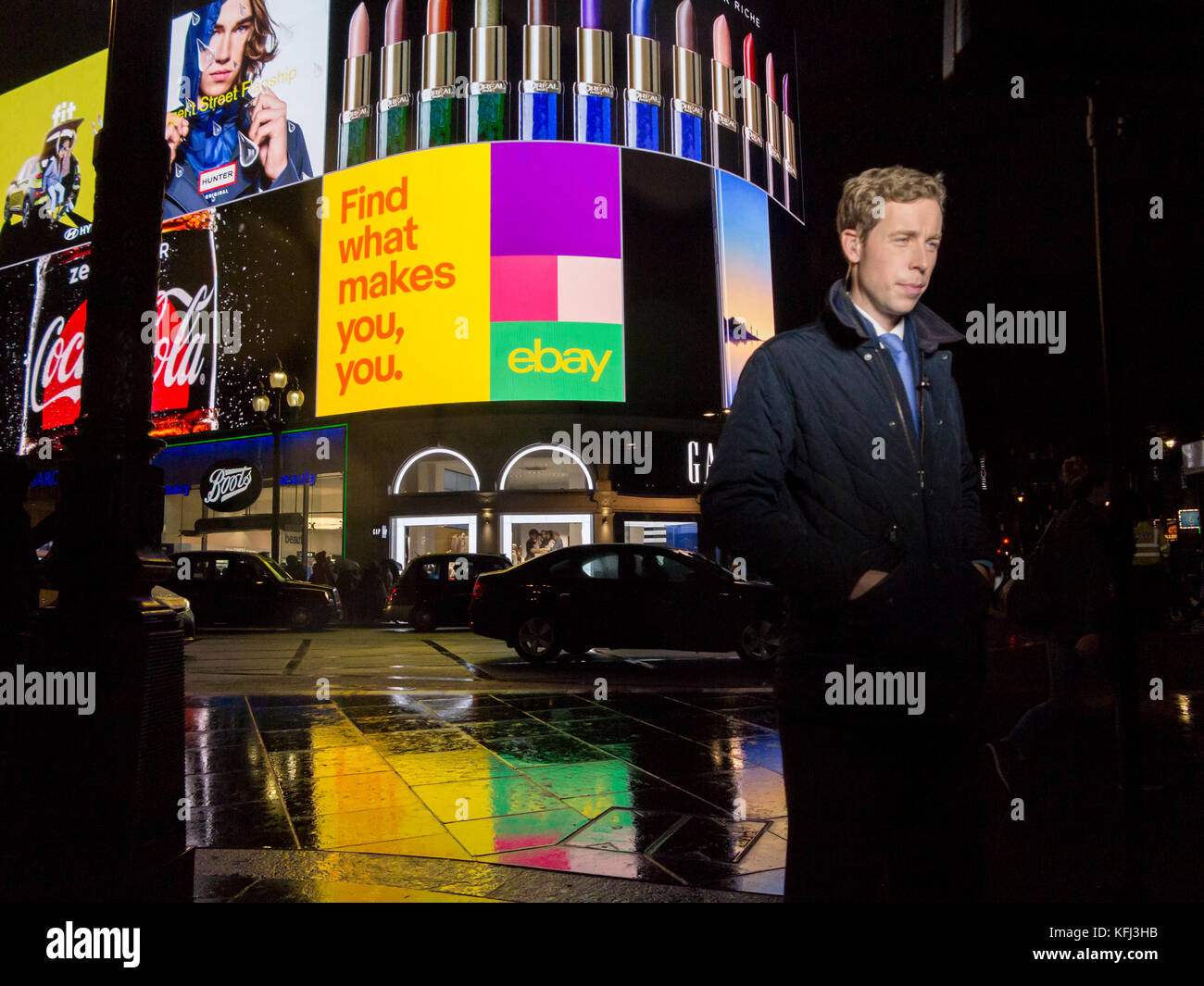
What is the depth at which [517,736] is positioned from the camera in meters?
6.86

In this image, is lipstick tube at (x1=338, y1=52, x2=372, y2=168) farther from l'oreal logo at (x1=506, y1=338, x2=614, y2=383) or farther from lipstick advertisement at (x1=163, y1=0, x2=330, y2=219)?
l'oreal logo at (x1=506, y1=338, x2=614, y2=383)

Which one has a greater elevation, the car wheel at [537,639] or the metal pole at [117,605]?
the metal pole at [117,605]

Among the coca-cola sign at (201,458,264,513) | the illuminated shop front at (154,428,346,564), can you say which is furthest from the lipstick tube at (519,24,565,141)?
the coca-cola sign at (201,458,264,513)

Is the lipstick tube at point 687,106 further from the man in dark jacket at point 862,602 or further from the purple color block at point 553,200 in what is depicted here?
the man in dark jacket at point 862,602

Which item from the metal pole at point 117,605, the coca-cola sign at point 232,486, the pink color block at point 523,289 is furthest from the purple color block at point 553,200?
the metal pole at point 117,605

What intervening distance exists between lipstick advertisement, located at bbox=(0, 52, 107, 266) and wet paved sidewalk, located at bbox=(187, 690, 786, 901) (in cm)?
3759

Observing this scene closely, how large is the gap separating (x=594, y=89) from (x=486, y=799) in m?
24.2

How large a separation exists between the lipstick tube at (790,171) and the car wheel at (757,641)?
880 inches

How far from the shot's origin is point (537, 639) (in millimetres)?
12195

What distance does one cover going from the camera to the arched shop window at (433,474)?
81.7 ft

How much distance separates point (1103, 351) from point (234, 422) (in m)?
28.5

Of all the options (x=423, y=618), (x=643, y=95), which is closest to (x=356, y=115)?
(x=643, y=95)

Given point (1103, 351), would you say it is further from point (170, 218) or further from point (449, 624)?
point (170, 218)

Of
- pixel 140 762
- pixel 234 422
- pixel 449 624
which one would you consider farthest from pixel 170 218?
pixel 140 762
